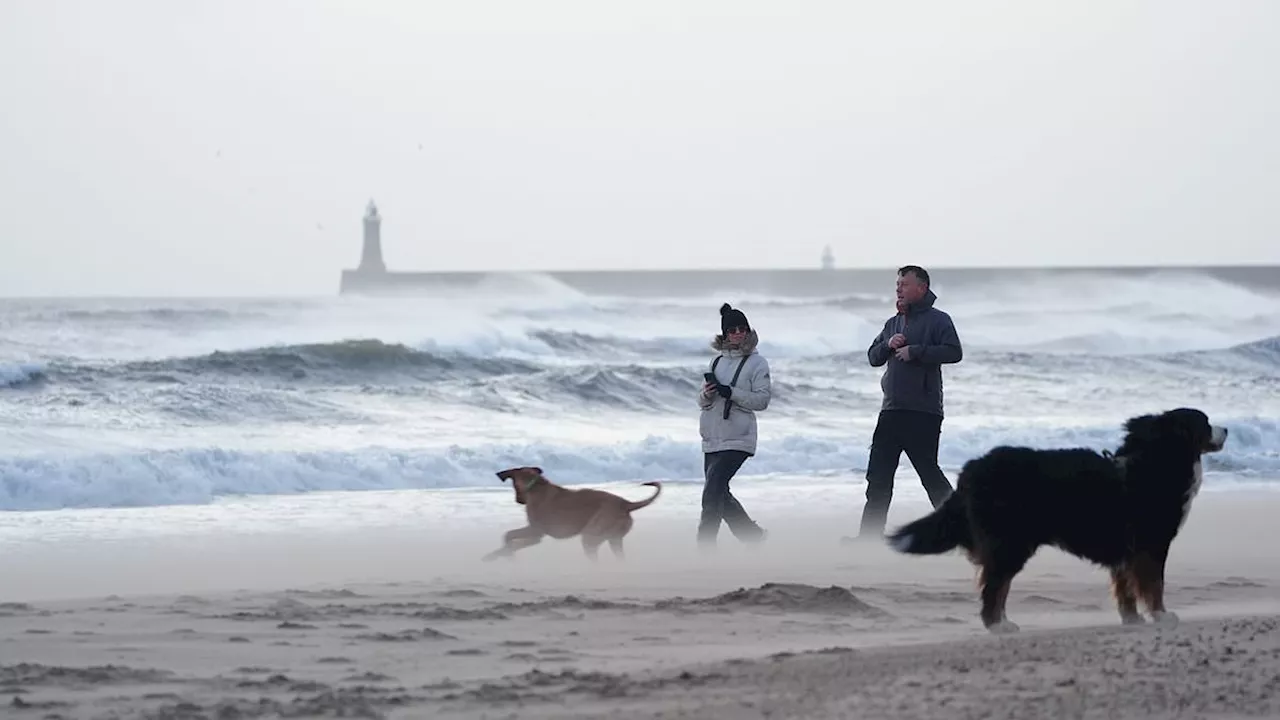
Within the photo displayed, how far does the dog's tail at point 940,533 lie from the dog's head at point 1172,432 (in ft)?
2.39

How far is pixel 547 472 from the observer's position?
1339 cm

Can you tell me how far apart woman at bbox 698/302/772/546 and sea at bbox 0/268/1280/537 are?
363 centimetres

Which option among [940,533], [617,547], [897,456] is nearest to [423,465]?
[617,547]

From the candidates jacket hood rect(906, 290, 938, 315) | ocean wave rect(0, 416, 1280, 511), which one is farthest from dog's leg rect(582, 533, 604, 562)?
ocean wave rect(0, 416, 1280, 511)

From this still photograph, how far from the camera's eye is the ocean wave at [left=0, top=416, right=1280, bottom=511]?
11.2 metres

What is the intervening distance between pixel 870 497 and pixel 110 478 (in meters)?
5.75

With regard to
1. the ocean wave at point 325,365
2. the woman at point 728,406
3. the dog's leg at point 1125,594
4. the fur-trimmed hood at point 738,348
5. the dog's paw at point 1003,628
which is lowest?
Result: the dog's paw at point 1003,628

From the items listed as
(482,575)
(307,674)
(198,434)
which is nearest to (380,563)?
(482,575)

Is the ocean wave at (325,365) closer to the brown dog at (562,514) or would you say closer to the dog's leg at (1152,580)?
the brown dog at (562,514)

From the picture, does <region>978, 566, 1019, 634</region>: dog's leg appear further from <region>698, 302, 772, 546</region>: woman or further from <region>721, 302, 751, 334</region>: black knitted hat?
<region>721, 302, 751, 334</region>: black knitted hat

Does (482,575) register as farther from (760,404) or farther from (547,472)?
(547,472)

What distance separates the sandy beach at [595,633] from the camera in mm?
4738

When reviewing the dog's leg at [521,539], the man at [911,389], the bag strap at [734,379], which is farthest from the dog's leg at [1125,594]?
the dog's leg at [521,539]

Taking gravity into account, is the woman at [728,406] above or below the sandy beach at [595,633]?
above
